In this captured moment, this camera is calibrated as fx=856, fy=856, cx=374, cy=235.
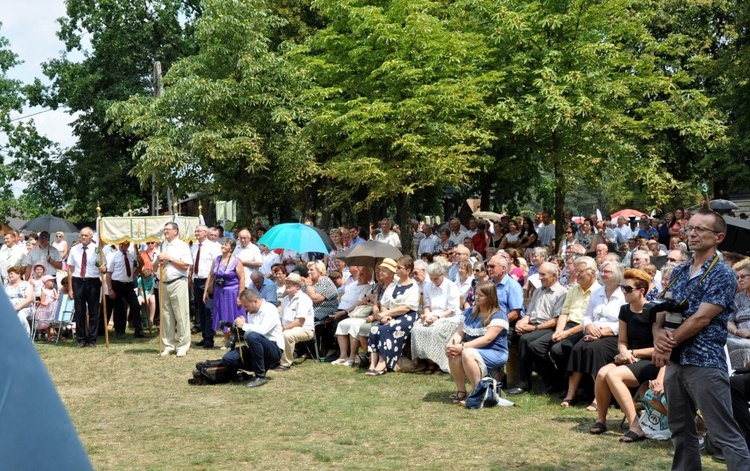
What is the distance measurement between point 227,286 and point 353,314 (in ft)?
7.45

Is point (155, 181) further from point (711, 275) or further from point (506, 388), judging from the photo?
point (711, 275)

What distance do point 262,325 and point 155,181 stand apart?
1455 centimetres

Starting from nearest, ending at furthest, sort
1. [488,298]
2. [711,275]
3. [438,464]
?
1. [711,275]
2. [438,464]
3. [488,298]

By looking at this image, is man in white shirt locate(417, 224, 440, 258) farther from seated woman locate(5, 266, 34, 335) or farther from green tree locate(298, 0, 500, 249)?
seated woman locate(5, 266, 34, 335)

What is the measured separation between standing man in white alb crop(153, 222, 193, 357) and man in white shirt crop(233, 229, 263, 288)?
1290mm

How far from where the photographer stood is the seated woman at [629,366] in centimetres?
727

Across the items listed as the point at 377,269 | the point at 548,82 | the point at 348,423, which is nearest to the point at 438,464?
the point at 348,423

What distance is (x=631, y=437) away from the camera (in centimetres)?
714

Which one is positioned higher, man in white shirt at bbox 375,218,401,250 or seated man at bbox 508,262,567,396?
man in white shirt at bbox 375,218,401,250

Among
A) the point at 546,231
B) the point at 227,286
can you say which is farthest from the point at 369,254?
the point at 546,231

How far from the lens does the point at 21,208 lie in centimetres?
4547

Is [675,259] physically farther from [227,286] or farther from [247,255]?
[247,255]

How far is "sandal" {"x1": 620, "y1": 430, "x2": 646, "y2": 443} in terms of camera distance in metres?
7.11

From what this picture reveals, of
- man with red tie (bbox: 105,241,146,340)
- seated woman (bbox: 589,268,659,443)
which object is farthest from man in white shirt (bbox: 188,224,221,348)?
seated woman (bbox: 589,268,659,443)
